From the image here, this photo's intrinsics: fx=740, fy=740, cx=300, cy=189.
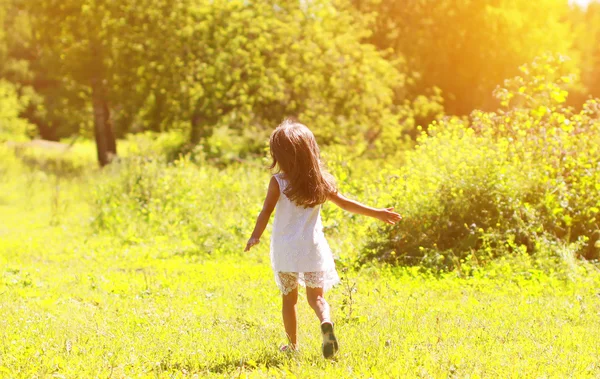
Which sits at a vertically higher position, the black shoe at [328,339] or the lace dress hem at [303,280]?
the lace dress hem at [303,280]

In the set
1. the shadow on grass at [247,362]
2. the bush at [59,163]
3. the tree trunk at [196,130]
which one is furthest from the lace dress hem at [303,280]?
the bush at [59,163]

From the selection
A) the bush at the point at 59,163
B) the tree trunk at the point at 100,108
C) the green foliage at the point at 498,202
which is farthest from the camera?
the tree trunk at the point at 100,108

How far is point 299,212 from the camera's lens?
17.6 feet

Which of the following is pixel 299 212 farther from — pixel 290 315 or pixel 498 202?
pixel 498 202

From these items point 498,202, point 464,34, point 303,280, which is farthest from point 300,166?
point 464,34

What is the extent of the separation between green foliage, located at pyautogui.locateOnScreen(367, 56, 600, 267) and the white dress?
3.56 m

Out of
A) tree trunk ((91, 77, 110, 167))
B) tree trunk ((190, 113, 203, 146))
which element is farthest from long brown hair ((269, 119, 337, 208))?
tree trunk ((91, 77, 110, 167))

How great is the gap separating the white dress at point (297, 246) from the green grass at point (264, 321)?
562mm

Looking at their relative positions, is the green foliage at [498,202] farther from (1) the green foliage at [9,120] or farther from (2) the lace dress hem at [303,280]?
(1) the green foliage at [9,120]

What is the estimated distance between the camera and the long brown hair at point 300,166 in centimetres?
526

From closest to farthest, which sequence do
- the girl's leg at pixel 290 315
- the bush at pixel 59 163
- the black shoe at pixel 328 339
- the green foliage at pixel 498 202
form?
1. the black shoe at pixel 328 339
2. the girl's leg at pixel 290 315
3. the green foliage at pixel 498 202
4. the bush at pixel 59 163

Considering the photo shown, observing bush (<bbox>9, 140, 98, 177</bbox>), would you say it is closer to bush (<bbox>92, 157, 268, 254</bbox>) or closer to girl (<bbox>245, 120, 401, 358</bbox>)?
bush (<bbox>92, 157, 268, 254</bbox>)

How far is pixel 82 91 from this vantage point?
95.7 ft

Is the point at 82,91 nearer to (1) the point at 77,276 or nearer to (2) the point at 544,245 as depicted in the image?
(1) the point at 77,276
